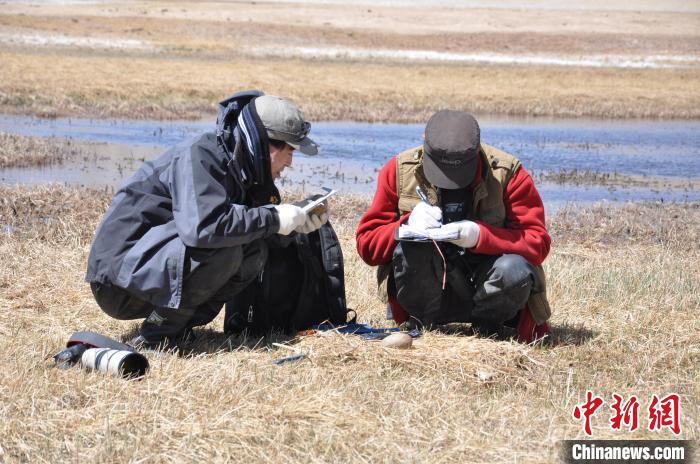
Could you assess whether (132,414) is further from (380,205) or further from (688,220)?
(688,220)

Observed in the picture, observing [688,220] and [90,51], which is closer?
[688,220]

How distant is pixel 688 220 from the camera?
1042 cm

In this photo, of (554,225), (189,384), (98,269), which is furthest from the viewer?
(554,225)

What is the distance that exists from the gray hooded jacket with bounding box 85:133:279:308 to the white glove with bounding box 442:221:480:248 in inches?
36.0

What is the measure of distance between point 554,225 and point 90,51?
87.0 ft

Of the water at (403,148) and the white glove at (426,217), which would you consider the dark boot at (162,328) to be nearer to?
the white glove at (426,217)

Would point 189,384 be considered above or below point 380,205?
below

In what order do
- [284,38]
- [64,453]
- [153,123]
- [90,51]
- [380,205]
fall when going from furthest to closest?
[284,38] < [90,51] < [153,123] < [380,205] < [64,453]

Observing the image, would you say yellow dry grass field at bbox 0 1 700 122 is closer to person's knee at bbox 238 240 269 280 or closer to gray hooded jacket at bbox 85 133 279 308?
gray hooded jacket at bbox 85 133 279 308

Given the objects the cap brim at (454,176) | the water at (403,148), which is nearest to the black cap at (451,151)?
the cap brim at (454,176)

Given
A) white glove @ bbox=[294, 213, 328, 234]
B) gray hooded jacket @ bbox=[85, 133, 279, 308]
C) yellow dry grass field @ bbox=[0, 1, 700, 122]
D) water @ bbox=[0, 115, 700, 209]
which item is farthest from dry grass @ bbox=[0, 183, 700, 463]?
yellow dry grass field @ bbox=[0, 1, 700, 122]

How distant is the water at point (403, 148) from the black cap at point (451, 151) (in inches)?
269

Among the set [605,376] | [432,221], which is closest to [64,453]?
[432,221]

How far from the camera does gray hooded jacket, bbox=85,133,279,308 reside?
182 inches
